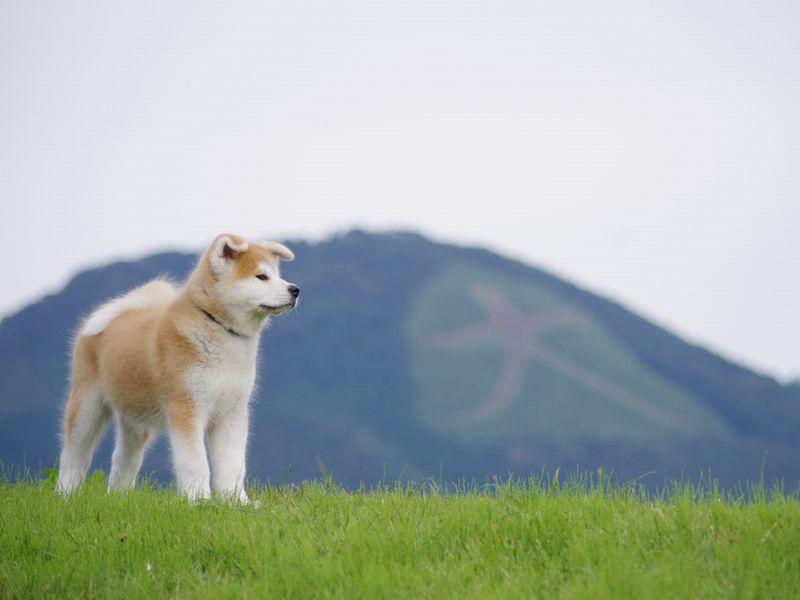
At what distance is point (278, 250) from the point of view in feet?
25.1

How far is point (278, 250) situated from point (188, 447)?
1.71 m

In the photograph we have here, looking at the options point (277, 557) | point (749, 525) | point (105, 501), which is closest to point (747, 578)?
point (749, 525)

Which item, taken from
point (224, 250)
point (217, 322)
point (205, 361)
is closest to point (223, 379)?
point (205, 361)

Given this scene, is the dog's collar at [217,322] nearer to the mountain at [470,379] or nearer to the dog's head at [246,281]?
the dog's head at [246,281]

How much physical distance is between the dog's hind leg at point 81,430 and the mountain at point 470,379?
116 ft

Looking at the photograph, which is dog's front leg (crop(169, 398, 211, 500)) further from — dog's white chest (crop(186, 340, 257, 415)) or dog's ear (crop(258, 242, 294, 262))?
dog's ear (crop(258, 242, 294, 262))

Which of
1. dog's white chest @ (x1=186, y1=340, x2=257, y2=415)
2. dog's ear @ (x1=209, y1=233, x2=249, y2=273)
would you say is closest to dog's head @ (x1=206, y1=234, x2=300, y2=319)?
dog's ear @ (x1=209, y1=233, x2=249, y2=273)

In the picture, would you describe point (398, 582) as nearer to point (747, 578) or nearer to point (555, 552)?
point (555, 552)

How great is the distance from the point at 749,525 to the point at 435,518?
5.51 ft

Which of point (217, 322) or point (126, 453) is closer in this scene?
point (217, 322)

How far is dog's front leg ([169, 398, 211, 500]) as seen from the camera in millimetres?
6906

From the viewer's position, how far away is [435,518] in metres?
5.46

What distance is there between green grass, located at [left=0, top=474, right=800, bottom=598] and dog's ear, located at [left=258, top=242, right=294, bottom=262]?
2178mm

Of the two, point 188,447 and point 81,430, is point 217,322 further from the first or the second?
point 81,430
